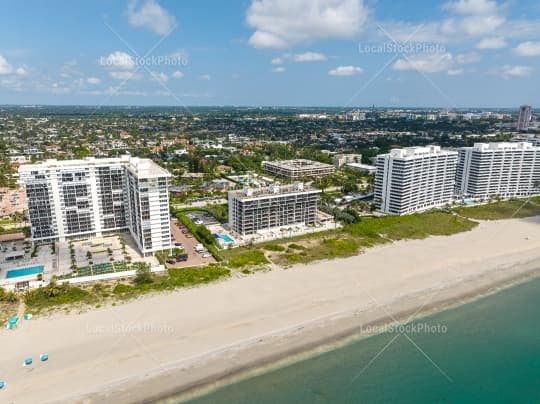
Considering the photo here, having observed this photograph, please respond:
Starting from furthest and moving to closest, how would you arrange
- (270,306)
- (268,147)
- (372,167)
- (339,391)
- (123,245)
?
(268,147) → (372,167) → (123,245) → (270,306) → (339,391)

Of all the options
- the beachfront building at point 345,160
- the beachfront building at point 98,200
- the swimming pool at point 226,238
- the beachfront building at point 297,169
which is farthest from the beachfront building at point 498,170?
the beachfront building at point 98,200

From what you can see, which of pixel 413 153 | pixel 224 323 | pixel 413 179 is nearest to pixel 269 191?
pixel 224 323

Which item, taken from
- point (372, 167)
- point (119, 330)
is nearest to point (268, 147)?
point (372, 167)

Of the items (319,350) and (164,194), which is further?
(164,194)

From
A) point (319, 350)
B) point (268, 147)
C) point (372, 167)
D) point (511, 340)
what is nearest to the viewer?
point (319, 350)

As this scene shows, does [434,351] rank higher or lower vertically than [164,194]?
lower

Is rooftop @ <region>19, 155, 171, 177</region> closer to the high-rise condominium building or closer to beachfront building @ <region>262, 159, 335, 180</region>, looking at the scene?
beachfront building @ <region>262, 159, 335, 180</region>

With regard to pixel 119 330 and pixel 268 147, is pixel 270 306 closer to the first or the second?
pixel 119 330
